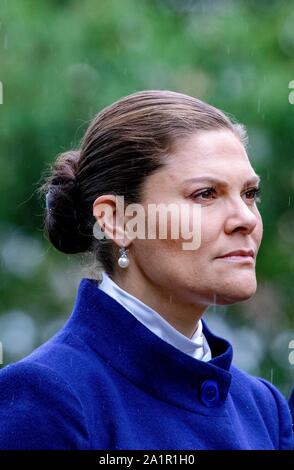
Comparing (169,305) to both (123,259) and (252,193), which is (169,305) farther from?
(252,193)

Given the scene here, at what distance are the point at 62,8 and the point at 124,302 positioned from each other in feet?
11.8

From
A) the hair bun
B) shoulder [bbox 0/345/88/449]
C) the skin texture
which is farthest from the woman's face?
shoulder [bbox 0/345/88/449]

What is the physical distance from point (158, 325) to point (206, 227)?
31 cm

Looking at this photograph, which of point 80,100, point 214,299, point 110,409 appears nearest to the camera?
point 110,409

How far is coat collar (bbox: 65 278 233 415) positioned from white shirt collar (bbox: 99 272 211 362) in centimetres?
6

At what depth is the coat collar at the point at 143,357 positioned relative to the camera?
11.1 ft

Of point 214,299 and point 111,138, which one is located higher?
point 111,138

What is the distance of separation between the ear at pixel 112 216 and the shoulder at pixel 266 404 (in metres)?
0.55

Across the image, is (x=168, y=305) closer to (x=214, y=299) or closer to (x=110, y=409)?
(x=214, y=299)

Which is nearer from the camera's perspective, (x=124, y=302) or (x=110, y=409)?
(x=110, y=409)

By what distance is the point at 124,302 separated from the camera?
3539 mm

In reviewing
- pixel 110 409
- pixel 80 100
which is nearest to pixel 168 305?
pixel 110 409

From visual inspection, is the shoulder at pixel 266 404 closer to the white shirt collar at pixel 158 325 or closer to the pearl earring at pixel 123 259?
the white shirt collar at pixel 158 325

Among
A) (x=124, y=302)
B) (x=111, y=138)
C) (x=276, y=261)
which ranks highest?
(x=111, y=138)
